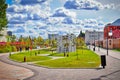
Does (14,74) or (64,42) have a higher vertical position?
(64,42)

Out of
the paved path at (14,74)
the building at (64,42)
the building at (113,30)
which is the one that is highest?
the building at (113,30)

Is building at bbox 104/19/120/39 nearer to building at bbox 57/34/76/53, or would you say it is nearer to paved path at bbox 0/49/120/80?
building at bbox 57/34/76/53

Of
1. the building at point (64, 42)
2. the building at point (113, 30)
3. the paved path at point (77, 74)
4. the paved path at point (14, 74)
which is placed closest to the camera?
the paved path at point (77, 74)

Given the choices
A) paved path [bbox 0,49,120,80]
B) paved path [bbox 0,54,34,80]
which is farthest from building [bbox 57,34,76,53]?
paved path [bbox 0,49,120,80]

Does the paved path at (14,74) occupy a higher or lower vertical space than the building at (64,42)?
lower

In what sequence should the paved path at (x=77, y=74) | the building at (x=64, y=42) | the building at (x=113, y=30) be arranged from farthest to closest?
the building at (x=113, y=30) < the building at (x=64, y=42) < the paved path at (x=77, y=74)

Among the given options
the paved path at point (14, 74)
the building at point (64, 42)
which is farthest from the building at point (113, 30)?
the paved path at point (14, 74)

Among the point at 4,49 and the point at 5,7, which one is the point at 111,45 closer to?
the point at 4,49

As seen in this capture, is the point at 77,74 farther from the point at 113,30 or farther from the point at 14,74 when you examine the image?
the point at 113,30

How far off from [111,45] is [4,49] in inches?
1865

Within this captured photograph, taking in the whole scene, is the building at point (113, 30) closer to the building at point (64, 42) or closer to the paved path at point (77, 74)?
the building at point (64, 42)

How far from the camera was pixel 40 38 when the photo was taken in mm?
167750

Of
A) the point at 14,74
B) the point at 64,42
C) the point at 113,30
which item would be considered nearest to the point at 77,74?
the point at 14,74

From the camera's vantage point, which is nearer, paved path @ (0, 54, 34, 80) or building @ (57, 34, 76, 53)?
paved path @ (0, 54, 34, 80)
